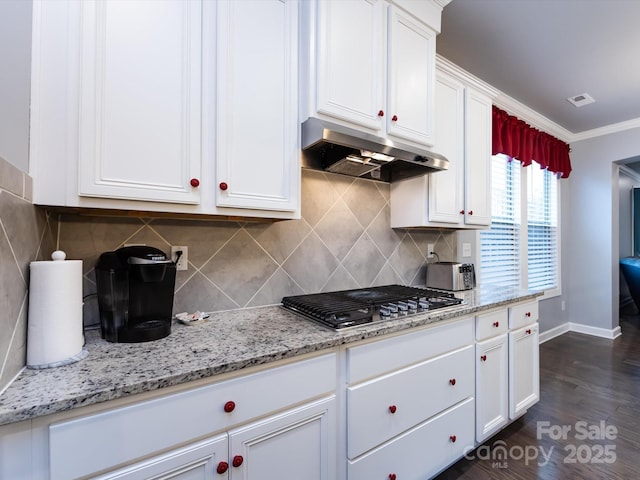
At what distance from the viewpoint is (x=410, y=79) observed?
169cm

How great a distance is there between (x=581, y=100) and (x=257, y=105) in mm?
3535

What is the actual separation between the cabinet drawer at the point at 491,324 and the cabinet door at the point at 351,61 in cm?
120

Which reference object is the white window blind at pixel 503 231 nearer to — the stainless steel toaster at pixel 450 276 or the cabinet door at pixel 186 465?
the stainless steel toaster at pixel 450 276

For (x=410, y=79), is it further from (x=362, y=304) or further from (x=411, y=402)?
(x=411, y=402)

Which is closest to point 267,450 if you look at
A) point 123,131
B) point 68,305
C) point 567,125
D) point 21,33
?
point 68,305

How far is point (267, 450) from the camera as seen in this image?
38.2 inches

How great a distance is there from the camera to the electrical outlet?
136 cm

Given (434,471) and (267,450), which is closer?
(267,450)

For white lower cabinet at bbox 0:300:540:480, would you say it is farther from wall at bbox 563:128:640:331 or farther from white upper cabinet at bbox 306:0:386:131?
wall at bbox 563:128:640:331

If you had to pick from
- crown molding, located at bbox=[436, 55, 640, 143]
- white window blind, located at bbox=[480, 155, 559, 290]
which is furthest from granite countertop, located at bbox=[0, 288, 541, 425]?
crown molding, located at bbox=[436, 55, 640, 143]

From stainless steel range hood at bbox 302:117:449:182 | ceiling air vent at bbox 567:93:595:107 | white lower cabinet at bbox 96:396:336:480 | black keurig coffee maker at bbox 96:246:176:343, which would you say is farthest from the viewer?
ceiling air vent at bbox 567:93:595:107

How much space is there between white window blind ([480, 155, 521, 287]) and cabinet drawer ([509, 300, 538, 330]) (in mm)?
843

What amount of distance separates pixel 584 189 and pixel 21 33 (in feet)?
17.6

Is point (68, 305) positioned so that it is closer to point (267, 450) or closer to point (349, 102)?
point (267, 450)
